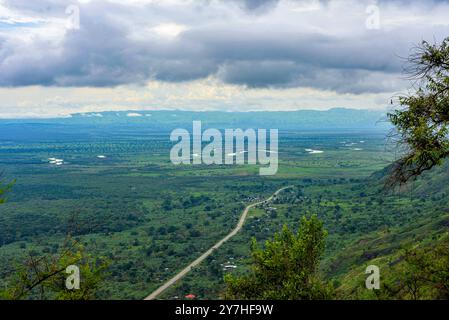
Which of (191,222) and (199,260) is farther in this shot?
(191,222)

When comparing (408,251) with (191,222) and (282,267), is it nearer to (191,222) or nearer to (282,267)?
(282,267)

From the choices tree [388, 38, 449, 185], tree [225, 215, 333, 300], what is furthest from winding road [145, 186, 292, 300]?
tree [388, 38, 449, 185]

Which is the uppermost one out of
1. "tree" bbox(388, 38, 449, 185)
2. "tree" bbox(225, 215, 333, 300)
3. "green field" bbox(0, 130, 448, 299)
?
"tree" bbox(388, 38, 449, 185)

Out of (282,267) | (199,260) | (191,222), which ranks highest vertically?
(282,267)

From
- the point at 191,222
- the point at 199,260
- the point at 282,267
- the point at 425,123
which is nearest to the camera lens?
the point at 425,123

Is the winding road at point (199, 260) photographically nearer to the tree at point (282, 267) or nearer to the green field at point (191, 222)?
the green field at point (191, 222)

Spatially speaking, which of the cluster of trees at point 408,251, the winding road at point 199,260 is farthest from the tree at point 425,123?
the winding road at point 199,260

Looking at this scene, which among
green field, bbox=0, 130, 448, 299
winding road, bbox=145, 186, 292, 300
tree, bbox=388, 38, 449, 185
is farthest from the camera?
green field, bbox=0, 130, 448, 299

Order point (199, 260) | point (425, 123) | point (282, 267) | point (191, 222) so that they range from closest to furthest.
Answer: point (425, 123) < point (282, 267) < point (199, 260) < point (191, 222)

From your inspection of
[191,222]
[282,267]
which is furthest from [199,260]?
[282,267]

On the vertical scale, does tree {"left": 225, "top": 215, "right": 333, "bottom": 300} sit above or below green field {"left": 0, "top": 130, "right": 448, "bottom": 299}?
above

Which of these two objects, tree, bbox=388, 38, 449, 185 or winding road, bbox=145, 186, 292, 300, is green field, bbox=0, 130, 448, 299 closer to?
winding road, bbox=145, 186, 292, 300

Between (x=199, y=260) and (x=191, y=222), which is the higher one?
(x=199, y=260)
